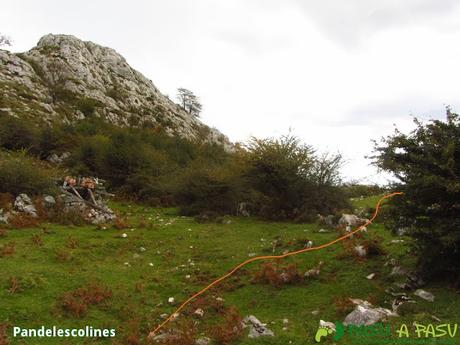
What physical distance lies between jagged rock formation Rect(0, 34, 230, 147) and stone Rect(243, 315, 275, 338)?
100 ft

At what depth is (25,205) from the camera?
1680 centimetres

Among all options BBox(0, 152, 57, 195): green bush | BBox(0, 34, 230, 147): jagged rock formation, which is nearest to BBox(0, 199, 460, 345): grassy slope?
BBox(0, 152, 57, 195): green bush

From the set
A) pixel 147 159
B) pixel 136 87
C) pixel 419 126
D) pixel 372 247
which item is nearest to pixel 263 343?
pixel 372 247

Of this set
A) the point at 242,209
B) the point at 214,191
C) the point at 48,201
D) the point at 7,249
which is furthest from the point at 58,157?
the point at 7,249

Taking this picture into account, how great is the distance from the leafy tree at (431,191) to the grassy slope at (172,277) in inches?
31.3

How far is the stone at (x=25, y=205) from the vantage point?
53.8 feet

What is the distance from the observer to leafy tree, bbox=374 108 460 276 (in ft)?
28.2

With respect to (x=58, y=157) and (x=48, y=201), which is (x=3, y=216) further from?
(x=58, y=157)

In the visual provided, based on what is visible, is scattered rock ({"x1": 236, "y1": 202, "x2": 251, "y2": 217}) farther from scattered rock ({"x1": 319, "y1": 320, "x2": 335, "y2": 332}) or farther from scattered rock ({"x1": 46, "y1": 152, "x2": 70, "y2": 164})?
scattered rock ({"x1": 46, "y1": 152, "x2": 70, "y2": 164})

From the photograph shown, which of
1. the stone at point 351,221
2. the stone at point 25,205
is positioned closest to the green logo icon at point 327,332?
the stone at point 351,221

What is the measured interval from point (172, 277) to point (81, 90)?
137ft

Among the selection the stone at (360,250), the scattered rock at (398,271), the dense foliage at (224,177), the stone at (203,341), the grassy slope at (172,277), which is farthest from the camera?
the dense foliage at (224,177)

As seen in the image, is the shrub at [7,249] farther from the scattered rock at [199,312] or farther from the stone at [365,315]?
the stone at [365,315]

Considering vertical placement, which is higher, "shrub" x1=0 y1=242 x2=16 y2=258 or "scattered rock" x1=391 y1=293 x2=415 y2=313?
"shrub" x1=0 y1=242 x2=16 y2=258
